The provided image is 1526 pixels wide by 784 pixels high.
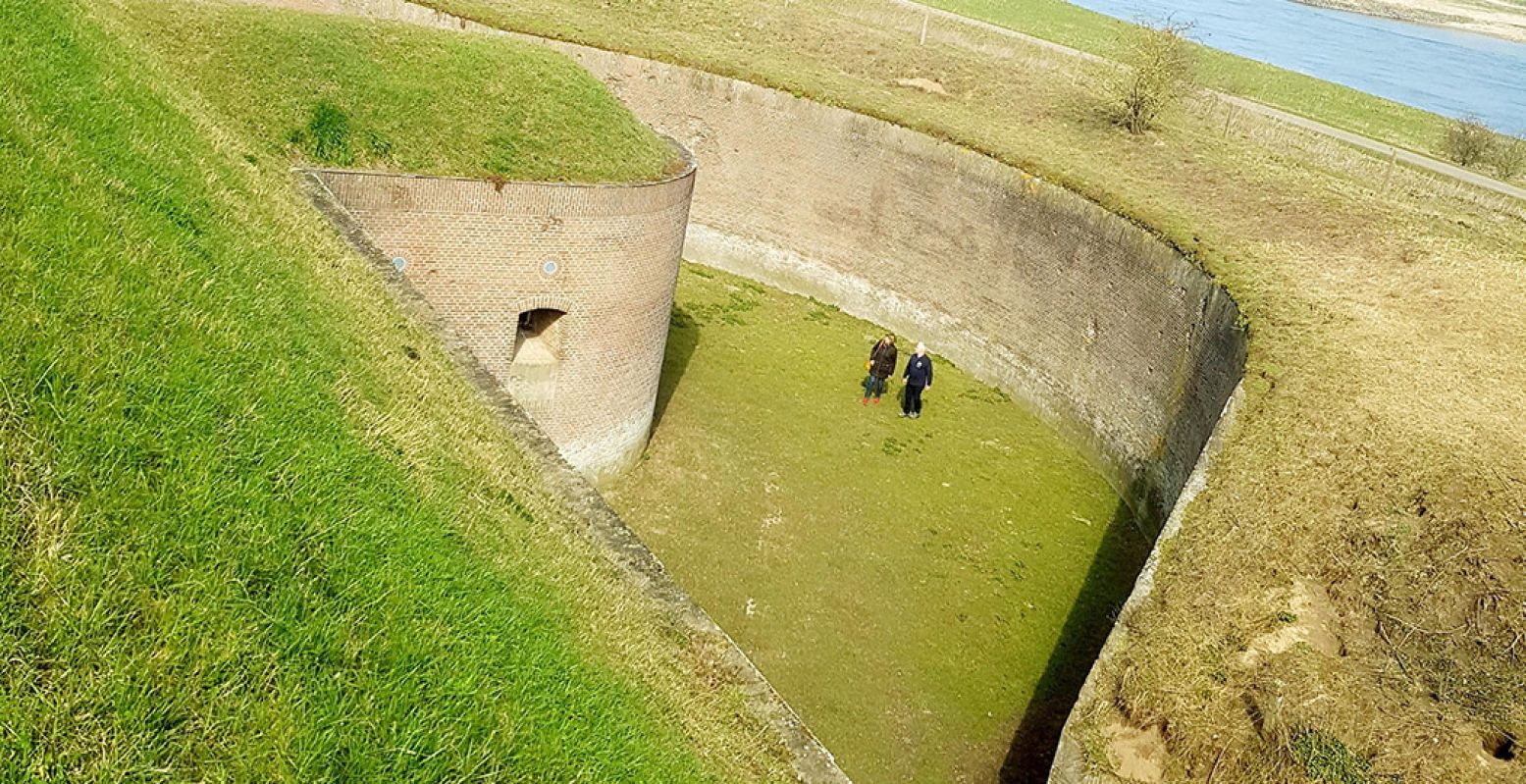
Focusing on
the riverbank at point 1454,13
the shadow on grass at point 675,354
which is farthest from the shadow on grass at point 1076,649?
the riverbank at point 1454,13

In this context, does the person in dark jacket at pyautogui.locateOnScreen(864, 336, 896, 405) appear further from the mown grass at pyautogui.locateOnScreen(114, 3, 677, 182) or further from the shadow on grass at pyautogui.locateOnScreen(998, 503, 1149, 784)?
the mown grass at pyautogui.locateOnScreen(114, 3, 677, 182)

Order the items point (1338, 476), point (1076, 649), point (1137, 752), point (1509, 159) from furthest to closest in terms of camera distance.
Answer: point (1509, 159) → point (1076, 649) → point (1338, 476) → point (1137, 752)

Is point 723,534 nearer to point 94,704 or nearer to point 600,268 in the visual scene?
point 600,268

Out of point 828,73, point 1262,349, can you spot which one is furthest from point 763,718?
point 828,73

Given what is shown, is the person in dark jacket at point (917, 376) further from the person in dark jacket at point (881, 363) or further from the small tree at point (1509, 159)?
the small tree at point (1509, 159)

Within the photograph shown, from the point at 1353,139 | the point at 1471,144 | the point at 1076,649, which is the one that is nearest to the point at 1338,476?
the point at 1076,649

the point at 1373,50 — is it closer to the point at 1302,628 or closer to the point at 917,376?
the point at 917,376
